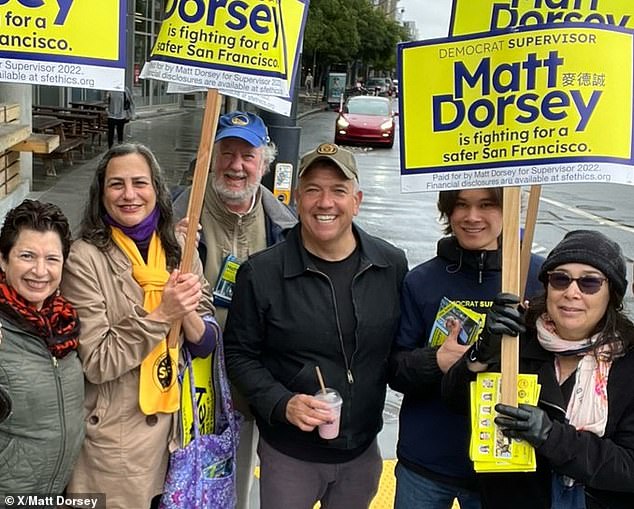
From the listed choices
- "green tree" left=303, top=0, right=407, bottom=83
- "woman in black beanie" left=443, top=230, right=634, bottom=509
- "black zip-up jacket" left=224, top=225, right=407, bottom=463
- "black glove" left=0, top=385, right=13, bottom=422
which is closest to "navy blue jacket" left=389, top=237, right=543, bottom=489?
"black zip-up jacket" left=224, top=225, right=407, bottom=463

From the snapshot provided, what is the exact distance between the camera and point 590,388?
2.08 m

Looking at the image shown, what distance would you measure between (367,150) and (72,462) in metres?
21.0

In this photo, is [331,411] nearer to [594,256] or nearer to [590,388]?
[590,388]

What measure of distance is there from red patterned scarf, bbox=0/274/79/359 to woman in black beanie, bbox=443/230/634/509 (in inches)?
49.4

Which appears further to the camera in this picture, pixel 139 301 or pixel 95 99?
pixel 95 99

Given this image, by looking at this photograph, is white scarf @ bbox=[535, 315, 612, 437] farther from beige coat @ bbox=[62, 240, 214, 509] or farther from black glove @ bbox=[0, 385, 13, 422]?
black glove @ bbox=[0, 385, 13, 422]

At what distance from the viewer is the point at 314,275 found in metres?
2.58

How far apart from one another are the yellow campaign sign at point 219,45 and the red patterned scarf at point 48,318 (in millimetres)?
883

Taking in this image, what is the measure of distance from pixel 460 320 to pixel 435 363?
0.57 feet

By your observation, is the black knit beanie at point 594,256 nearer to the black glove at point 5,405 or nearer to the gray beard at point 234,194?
the gray beard at point 234,194

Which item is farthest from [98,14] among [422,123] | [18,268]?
[422,123]

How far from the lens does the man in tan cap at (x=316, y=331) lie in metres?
2.55

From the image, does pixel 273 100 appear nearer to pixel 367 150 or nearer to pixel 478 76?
pixel 478 76

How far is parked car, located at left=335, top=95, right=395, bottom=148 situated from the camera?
22734mm
